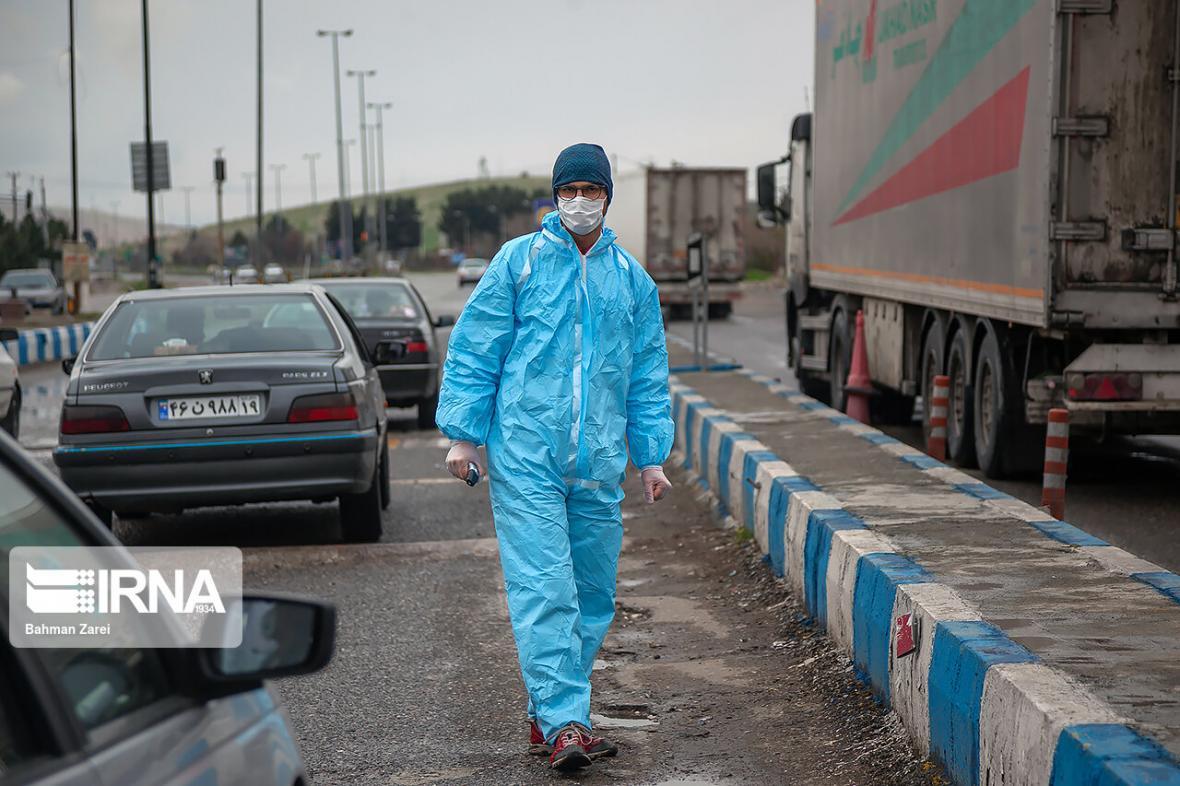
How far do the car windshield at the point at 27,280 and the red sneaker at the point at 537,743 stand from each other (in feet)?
175

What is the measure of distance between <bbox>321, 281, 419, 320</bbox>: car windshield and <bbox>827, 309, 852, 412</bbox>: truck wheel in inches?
172

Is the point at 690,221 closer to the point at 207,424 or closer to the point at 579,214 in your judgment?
the point at 207,424

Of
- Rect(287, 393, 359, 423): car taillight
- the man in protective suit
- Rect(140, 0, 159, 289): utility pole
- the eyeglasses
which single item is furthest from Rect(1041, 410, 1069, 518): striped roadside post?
Rect(140, 0, 159, 289): utility pole

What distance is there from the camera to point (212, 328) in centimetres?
997

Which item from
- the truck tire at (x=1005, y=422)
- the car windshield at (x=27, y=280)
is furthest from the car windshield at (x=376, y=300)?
the car windshield at (x=27, y=280)

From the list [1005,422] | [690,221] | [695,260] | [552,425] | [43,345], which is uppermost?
[690,221]

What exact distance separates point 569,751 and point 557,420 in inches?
40.4

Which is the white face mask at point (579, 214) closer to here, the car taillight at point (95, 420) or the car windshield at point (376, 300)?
the car taillight at point (95, 420)

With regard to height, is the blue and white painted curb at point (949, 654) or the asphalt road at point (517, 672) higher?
the blue and white painted curb at point (949, 654)

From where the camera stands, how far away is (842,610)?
669 centimetres

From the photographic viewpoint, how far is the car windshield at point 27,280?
184 feet

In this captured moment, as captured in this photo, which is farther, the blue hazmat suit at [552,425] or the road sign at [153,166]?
the road sign at [153,166]

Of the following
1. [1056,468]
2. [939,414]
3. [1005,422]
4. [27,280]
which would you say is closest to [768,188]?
[939,414]

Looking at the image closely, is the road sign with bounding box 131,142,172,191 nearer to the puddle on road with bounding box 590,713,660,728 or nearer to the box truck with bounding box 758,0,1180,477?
the box truck with bounding box 758,0,1180,477
